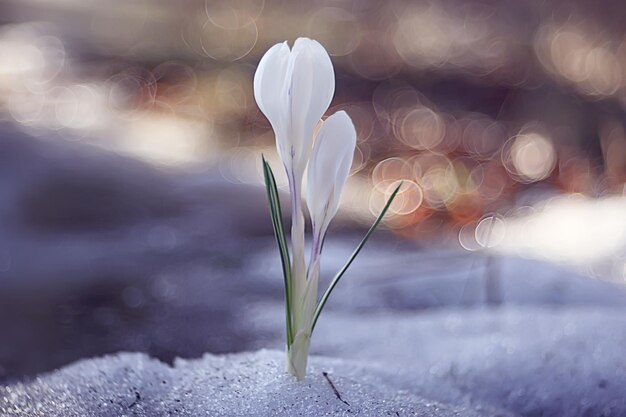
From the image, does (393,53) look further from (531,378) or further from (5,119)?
(531,378)

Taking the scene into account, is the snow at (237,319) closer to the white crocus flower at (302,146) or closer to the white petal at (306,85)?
the white crocus flower at (302,146)

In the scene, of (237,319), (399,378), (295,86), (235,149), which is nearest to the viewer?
(295,86)

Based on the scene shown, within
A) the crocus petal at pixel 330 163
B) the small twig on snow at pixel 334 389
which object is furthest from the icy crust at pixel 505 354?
the crocus petal at pixel 330 163

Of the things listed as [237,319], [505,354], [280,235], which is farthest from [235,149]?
[280,235]

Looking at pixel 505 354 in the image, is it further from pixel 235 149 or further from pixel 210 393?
pixel 235 149

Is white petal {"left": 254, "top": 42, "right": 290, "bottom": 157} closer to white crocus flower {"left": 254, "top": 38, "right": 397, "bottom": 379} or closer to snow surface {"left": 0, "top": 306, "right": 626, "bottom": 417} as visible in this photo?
white crocus flower {"left": 254, "top": 38, "right": 397, "bottom": 379}

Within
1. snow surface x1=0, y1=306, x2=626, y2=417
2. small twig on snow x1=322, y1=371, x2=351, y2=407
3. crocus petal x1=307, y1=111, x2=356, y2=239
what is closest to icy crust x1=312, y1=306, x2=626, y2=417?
snow surface x1=0, y1=306, x2=626, y2=417
